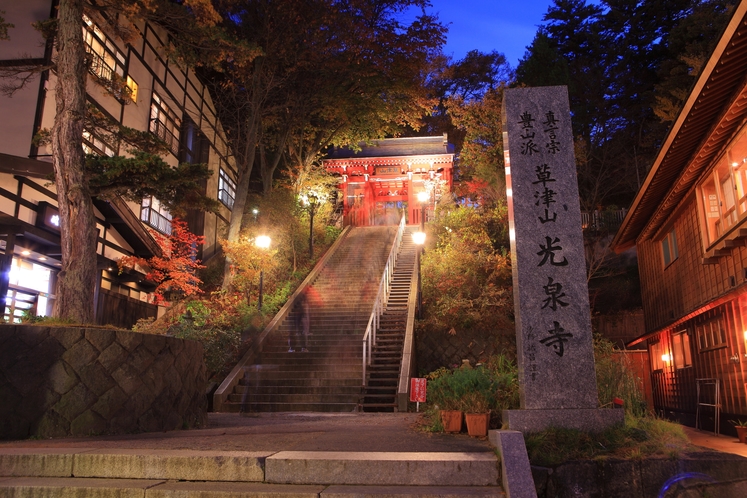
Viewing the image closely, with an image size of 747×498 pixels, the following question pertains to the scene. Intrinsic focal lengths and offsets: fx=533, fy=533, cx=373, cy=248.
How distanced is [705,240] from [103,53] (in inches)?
683

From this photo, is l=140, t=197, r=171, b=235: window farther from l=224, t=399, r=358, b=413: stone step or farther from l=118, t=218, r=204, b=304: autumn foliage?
l=224, t=399, r=358, b=413: stone step

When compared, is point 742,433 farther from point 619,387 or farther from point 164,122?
point 164,122

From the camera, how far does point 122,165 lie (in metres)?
8.40

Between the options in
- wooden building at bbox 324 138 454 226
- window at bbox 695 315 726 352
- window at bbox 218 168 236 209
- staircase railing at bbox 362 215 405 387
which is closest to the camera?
window at bbox 695 315 726 352

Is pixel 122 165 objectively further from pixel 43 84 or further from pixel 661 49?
pixel 661 49

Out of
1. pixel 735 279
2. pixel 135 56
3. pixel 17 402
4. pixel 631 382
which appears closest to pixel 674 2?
pixel 735 279

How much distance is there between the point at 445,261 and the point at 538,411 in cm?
1350

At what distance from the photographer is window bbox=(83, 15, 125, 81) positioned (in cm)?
1594

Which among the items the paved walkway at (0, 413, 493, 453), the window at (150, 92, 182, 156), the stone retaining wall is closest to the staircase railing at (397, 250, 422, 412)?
the paved walkway at (0, 413, 493, 453)

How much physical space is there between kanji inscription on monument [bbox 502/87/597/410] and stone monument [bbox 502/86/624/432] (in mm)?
10

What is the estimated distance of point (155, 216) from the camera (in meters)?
20.3

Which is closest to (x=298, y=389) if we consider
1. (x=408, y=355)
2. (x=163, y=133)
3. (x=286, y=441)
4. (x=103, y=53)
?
(x=408, y=355)

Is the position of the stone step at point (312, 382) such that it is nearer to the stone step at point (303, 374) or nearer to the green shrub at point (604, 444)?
the stone step at point (303, 374)

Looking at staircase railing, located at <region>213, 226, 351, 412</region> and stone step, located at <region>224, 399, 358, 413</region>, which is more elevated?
staircase railing, located at <region>213, 226, 351, 412</region>
